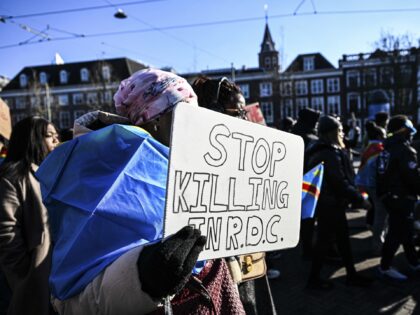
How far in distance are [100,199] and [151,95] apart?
463 millimetres

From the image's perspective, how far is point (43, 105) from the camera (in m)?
41.7

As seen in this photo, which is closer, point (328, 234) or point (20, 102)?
point (328, 234)

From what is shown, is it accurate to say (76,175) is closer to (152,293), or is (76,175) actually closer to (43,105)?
(152,293)

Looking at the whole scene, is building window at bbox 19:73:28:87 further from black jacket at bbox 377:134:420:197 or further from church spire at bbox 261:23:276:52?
black jacket at bbox 377:134:420:197

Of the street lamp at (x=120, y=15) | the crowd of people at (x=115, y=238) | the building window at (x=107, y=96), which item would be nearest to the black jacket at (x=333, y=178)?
the crowd of people at (x=115, y=238)

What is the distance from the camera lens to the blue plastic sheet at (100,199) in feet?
2.95

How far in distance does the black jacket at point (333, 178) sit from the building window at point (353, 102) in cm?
4424

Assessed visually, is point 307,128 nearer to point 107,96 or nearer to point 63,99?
point 107,96

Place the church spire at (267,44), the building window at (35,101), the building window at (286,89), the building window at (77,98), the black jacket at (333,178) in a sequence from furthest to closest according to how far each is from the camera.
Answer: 1. the church spire at (267,44)
2. the building window at (77,98)
3. the building window at (35,101)
4. the building window at (286,89)
5. the black jacket at (333,178)

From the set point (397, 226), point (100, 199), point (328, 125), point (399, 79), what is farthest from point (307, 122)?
point (399, 79)

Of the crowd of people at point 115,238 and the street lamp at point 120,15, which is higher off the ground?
the street lamp at point 120,15

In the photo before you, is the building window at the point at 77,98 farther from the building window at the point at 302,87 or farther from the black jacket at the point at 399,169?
the black jacket at the point at 399,169

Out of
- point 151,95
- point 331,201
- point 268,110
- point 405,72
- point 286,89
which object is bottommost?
point 331,201

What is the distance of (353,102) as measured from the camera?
45.5 meters
